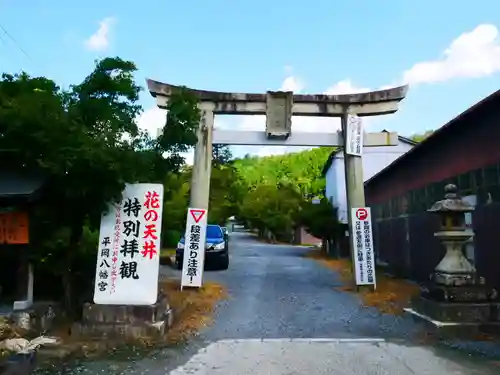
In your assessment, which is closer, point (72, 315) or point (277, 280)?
point (72, 315)

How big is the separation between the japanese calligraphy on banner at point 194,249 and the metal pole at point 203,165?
15.4 inches

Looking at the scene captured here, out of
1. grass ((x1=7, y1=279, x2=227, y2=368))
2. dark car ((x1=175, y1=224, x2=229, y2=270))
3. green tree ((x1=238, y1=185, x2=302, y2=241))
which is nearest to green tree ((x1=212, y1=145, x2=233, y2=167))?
green tree ((x1=238, y1=185, x2=302, y2=241))

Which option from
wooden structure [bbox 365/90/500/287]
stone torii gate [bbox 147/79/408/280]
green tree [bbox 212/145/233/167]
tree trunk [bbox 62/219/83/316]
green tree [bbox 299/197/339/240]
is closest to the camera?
tree trunk [bbox 62/219/83/316]

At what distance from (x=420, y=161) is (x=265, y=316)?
786cm

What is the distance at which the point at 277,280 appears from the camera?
54.4 feet

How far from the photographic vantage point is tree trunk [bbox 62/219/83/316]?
29.3 feet

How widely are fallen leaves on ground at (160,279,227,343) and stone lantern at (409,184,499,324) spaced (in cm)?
447

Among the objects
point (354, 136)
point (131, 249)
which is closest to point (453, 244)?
point (354, 136)

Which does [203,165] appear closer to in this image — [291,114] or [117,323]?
[291,114]

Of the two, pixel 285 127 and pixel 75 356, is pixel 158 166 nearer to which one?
pixel 75 356

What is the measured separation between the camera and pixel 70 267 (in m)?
9.06

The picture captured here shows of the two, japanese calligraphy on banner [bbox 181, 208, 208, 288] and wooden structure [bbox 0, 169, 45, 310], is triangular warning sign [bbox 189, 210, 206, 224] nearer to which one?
japanese calligraphy on banner [bbox 181, 208, 208, 288]

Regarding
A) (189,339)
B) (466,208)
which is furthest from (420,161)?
(189,339)

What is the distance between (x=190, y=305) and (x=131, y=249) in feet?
11.4
